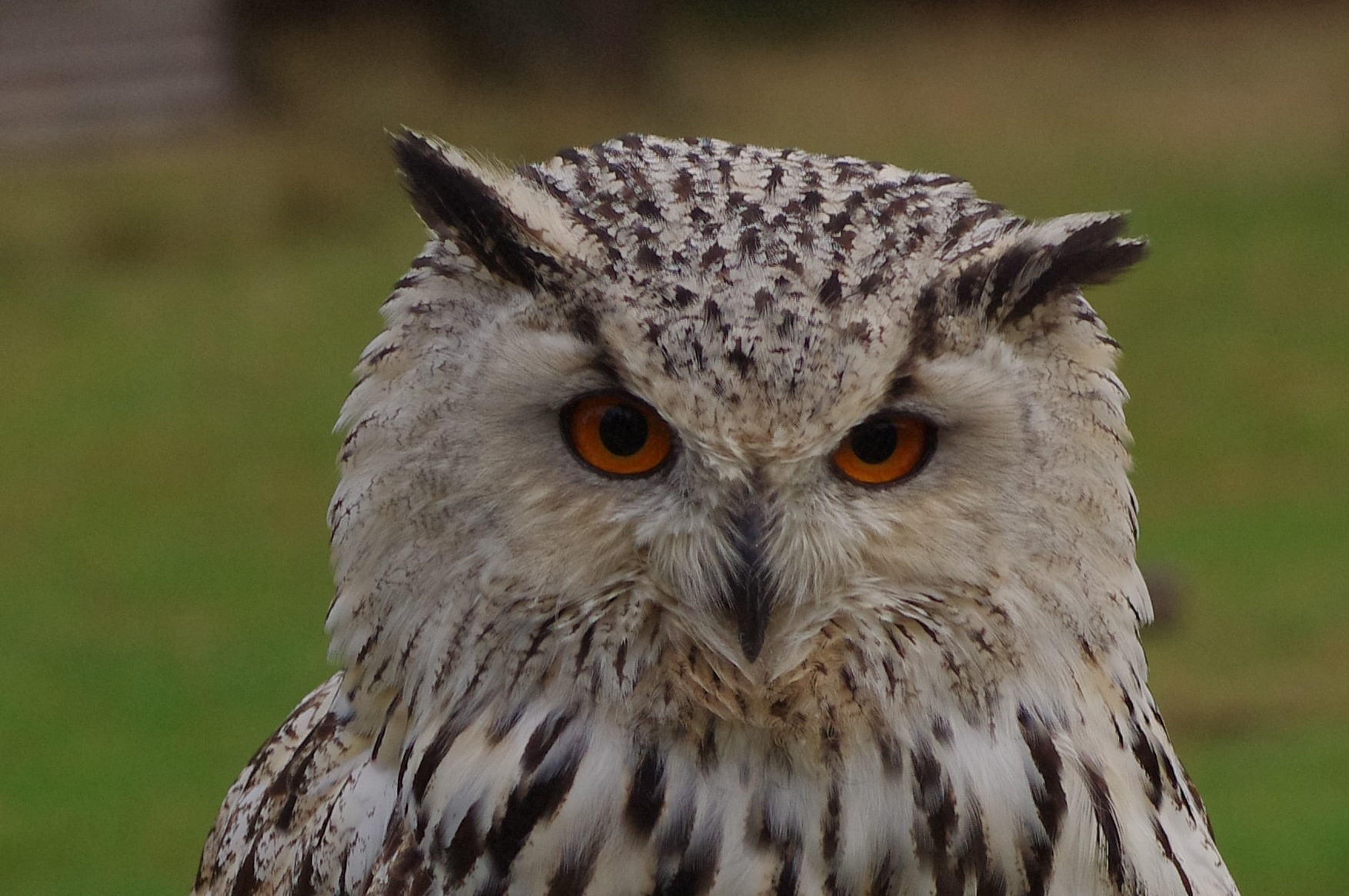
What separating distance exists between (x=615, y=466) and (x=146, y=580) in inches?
204

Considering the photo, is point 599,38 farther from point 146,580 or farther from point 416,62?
point 146,580

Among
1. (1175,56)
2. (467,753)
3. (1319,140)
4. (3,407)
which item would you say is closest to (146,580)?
(3,407)

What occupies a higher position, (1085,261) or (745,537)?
(1085,261)

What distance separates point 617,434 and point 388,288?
8113mm

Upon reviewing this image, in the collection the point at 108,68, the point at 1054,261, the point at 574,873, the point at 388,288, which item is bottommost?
the point at 574,873

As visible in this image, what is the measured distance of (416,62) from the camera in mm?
12516

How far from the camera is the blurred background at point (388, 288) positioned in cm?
537

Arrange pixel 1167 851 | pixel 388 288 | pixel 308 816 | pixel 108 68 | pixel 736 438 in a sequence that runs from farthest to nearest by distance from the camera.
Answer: pixel 108 68 < pixel 388 288 < pixel 308 816 < pixel 1167 851 < pixel 736 438

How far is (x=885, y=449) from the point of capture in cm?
152

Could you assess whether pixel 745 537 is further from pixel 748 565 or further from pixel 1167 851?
pixel 1167 851

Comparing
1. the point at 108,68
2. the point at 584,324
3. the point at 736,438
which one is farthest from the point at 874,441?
the point at 108,68

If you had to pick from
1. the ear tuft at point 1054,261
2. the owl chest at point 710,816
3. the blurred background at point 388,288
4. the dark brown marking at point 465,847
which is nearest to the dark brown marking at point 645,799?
the owl chest at point 710,816

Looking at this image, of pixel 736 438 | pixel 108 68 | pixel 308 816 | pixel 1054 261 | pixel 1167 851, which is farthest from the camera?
pixel 108 68

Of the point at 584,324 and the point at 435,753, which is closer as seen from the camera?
the point at 584,324
